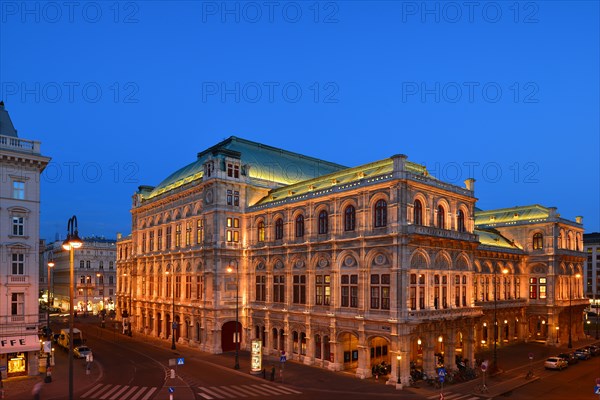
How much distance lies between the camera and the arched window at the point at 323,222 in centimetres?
5249

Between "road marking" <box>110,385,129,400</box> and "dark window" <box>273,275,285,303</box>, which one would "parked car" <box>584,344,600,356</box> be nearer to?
"dark window" <box>273,275,285,303</box>

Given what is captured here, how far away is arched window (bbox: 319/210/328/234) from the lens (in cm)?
5249

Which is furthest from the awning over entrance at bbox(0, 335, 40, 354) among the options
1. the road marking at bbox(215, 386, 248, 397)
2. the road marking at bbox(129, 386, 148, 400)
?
the road marking at bbox(215, 386, 248, 397)

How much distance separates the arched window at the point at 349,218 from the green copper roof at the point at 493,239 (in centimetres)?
2713

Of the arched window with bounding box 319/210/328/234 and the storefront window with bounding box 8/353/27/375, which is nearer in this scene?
the storefront window with bounding box 8/353/27/375

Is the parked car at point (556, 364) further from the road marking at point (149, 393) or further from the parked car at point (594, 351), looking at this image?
the road marking at point (149, 393)

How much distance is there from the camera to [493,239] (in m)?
72.0

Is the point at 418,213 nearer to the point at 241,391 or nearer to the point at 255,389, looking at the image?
the point at 255,389

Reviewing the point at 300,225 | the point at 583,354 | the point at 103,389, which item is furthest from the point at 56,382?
the point at 583,354

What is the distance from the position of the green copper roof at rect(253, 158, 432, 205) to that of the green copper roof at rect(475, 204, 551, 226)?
99.5ft

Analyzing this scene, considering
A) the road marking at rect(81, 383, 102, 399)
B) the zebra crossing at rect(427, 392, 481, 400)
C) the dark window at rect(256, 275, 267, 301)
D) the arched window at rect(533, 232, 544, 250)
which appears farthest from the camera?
the arched window at rect(533, 232, 544, 250)

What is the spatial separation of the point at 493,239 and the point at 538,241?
7121 mm

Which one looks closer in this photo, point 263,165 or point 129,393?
point 129,393

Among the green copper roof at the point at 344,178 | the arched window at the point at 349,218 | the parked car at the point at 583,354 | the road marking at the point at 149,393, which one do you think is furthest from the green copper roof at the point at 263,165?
the parked car at the point at 583,354
